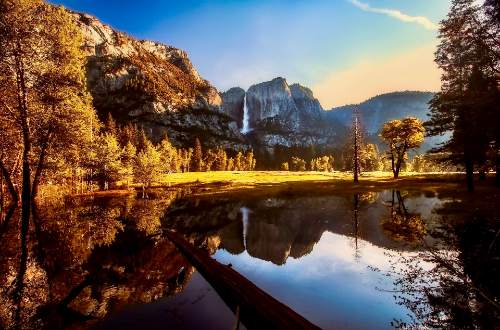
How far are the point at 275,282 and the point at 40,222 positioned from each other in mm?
17355

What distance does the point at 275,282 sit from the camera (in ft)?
37.8

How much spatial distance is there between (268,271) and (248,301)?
4.67 metres

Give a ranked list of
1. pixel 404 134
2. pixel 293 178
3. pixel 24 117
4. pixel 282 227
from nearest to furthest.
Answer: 1. pixel 24 117
2. pixel 282 227
3. pixel 404 134
4. pixel 293 178

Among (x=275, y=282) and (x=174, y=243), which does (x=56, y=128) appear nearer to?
(x=174, y=243)

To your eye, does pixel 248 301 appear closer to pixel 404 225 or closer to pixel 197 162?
pixel 404 225

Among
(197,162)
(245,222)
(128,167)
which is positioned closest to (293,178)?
(128,167)

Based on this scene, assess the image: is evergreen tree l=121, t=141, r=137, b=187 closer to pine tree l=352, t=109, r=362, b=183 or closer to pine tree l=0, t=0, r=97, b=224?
pine tree l=0, t=0, r=97, b=224

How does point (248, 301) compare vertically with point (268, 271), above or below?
above

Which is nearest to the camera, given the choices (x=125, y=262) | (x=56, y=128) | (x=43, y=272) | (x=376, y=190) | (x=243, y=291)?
(x=243, y=291)

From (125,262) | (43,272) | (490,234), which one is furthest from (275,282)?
(490,234)

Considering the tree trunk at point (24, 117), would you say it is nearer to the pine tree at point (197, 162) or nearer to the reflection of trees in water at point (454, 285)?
the reflection of trees in water at point (454, 285)

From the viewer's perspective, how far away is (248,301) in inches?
328

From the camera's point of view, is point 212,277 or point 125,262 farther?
point 125,262

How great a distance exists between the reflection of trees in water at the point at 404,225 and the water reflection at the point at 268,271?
166 mm
